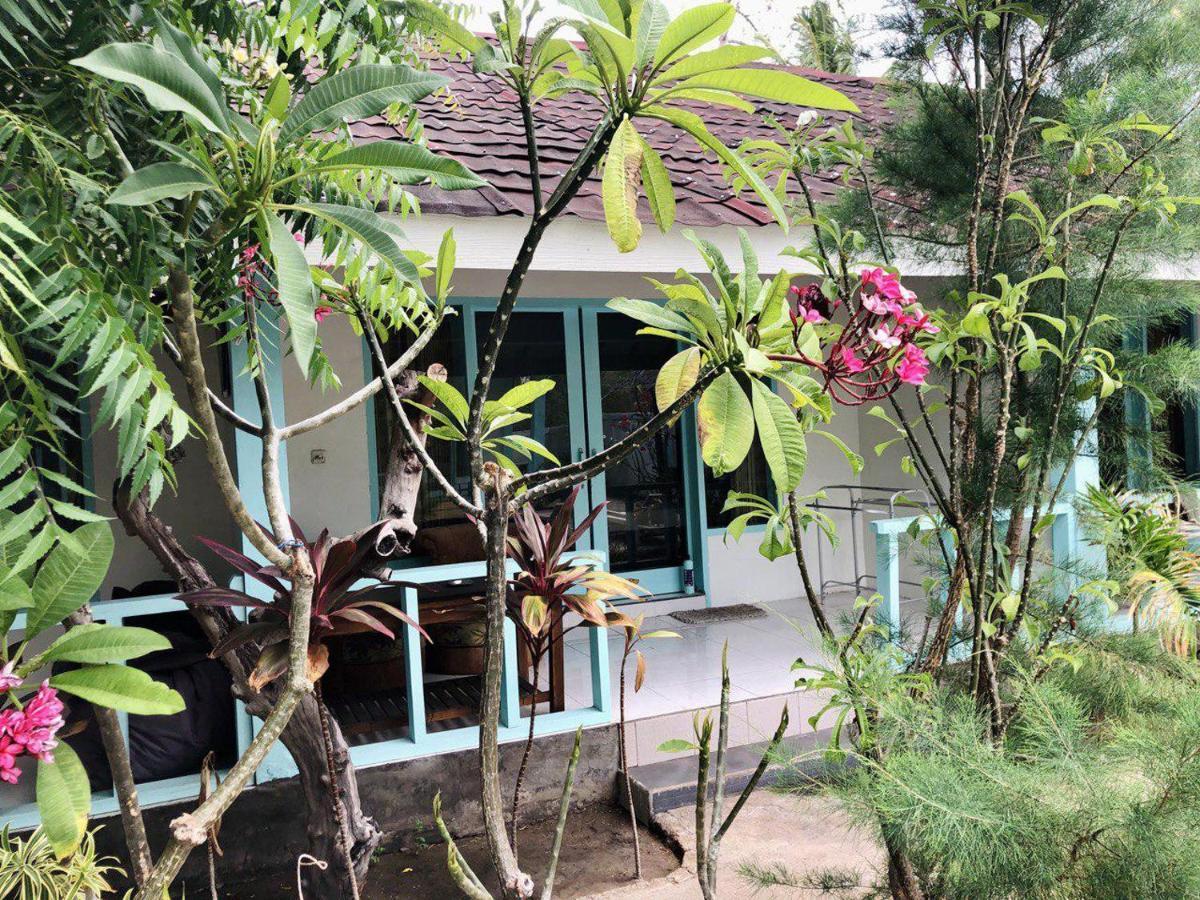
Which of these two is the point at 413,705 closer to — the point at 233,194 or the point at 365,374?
the point at 365,374

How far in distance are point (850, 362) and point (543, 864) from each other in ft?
10.8

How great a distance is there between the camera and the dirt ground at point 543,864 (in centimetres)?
394

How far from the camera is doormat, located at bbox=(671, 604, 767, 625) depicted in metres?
7.39

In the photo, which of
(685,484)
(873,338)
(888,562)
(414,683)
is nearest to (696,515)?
(685,484)

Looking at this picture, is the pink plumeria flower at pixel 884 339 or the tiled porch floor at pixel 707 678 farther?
the tiled porch floor at pixel 707 678

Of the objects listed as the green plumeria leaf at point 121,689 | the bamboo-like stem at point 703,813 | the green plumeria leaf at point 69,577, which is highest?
the green plumeria leaf at point 69,577

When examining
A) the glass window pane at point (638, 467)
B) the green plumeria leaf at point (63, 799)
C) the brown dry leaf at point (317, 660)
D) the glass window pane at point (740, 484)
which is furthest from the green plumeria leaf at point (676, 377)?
the glass window pane at point (740, 484)

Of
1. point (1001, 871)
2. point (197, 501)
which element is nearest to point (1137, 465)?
point (1001, 871)

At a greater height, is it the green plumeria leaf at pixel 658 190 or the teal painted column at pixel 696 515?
the green plumeria leaf at pixel 658 190

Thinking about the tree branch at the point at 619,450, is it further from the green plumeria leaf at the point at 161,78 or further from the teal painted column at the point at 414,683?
the teal painted column at the point at 414,683

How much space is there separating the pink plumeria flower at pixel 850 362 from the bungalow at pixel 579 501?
6.96ft

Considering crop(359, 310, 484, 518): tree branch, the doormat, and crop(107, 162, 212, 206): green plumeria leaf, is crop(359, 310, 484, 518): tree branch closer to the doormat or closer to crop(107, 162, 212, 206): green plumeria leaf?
crop(107, 162, 212, 206): green plumeria leaf

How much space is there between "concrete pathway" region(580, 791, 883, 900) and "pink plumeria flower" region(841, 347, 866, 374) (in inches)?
92.7

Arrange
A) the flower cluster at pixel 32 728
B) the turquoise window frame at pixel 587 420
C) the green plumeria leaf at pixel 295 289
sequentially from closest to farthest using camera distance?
the green plumeria leaf at pixel 295 289
the flower cluster at pixel 32 728
the turquoise window frame at pixel 587 420
